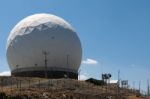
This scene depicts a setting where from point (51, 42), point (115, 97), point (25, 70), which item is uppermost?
point (51, 42)

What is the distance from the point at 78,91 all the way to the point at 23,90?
7772mm

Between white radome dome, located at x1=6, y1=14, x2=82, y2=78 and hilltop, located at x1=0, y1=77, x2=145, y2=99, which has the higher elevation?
white radome dome, located at x1=6, y1=14, x2=82, y2=78

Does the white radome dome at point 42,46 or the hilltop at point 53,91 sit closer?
the hilltop at point 53,91

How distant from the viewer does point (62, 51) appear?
264 ft

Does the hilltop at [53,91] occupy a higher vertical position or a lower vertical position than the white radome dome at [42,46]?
lower

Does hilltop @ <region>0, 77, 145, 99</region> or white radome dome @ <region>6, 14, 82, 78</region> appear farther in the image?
white radome dome @ <region>6, 14, 82, 78</region>

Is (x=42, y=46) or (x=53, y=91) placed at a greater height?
(x=42, y=46)

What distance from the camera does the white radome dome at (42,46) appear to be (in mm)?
79000

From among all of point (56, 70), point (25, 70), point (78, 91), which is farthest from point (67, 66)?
point (78, 91)

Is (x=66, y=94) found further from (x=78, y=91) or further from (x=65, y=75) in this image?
(x=65, y=75)

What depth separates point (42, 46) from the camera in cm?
7869

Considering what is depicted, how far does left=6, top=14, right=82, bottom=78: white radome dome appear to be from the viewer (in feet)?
259

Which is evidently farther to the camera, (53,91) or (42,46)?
(42,46)

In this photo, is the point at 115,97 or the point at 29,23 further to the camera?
the point at 29,23
